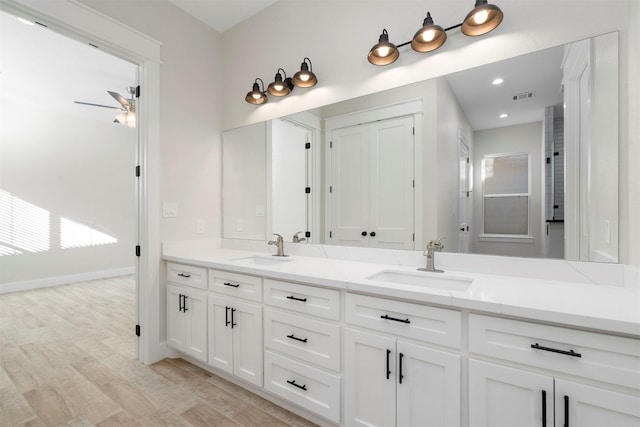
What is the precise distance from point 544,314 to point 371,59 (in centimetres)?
168

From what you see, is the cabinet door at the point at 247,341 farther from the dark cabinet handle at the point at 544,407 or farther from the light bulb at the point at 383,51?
the light bulb at the point at 383,51

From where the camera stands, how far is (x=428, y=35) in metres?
1.68

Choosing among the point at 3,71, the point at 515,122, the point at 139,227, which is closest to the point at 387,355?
the point at 515,122

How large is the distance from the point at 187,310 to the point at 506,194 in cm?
235

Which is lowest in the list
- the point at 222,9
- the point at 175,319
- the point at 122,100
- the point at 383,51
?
the point at 175,319

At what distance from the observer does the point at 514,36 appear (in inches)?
61.1

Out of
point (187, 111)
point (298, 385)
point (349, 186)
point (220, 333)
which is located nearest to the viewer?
point (298, 385)

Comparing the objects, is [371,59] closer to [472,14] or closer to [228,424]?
[472,14]

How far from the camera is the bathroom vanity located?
0.98 metres

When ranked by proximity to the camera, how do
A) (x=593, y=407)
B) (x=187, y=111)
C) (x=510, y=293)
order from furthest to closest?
(x=187, y=111) → (x=510, y=293) → (x=593, y=407)

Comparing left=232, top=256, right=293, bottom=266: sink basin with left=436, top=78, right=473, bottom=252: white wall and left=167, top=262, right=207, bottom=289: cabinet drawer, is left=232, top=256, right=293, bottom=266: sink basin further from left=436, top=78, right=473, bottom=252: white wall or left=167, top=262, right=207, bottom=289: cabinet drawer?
left=436, top=78, right=473, bottom=252: white wall

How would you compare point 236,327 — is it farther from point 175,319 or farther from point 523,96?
point 523,96

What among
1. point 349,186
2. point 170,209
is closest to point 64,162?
point 170,209

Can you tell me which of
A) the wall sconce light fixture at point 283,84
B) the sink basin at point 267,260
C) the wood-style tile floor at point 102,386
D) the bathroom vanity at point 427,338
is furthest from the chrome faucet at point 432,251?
the wall sconce light fixture at point 283,84
